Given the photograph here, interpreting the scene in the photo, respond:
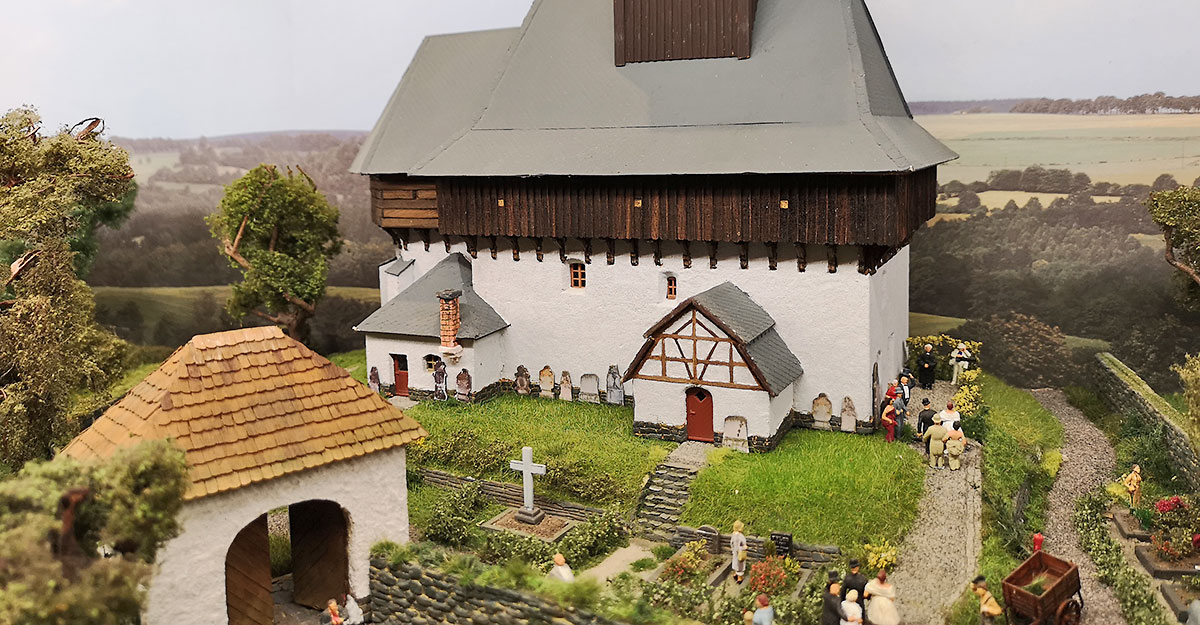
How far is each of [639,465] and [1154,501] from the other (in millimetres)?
10026

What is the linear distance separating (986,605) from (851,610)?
1.87 m

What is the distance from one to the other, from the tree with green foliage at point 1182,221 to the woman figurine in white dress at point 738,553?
41.8ft

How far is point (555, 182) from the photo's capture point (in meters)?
21.5

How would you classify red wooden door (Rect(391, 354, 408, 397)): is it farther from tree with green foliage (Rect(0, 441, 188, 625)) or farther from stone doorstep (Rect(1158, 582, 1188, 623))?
stone doorstep (Rect(1158, 582, 1188, 623))

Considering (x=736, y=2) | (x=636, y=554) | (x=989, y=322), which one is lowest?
(x=636, y=554)

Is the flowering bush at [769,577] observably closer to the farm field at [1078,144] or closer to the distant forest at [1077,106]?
the distant forest at [1077,106]

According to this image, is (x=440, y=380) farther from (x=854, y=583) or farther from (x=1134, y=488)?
(x=1134, y=488)

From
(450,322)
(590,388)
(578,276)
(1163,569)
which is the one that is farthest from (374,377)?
(1163,569)

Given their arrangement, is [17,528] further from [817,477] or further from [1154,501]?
[1154,501]

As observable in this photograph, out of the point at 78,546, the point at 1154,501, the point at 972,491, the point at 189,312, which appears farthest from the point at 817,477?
the point at 189,312

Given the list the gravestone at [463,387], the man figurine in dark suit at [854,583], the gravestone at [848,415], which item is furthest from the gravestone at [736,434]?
the gravestone at [463,387]

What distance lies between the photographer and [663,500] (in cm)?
1792

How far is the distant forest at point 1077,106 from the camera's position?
25969 mm

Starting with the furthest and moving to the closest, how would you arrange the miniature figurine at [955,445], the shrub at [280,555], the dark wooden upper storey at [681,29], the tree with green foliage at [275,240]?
the tree with green foliage at [275,240], the dark wooden upper storey at [681,29], the miniature figurine at [955,445], the shrub at [280,555]
